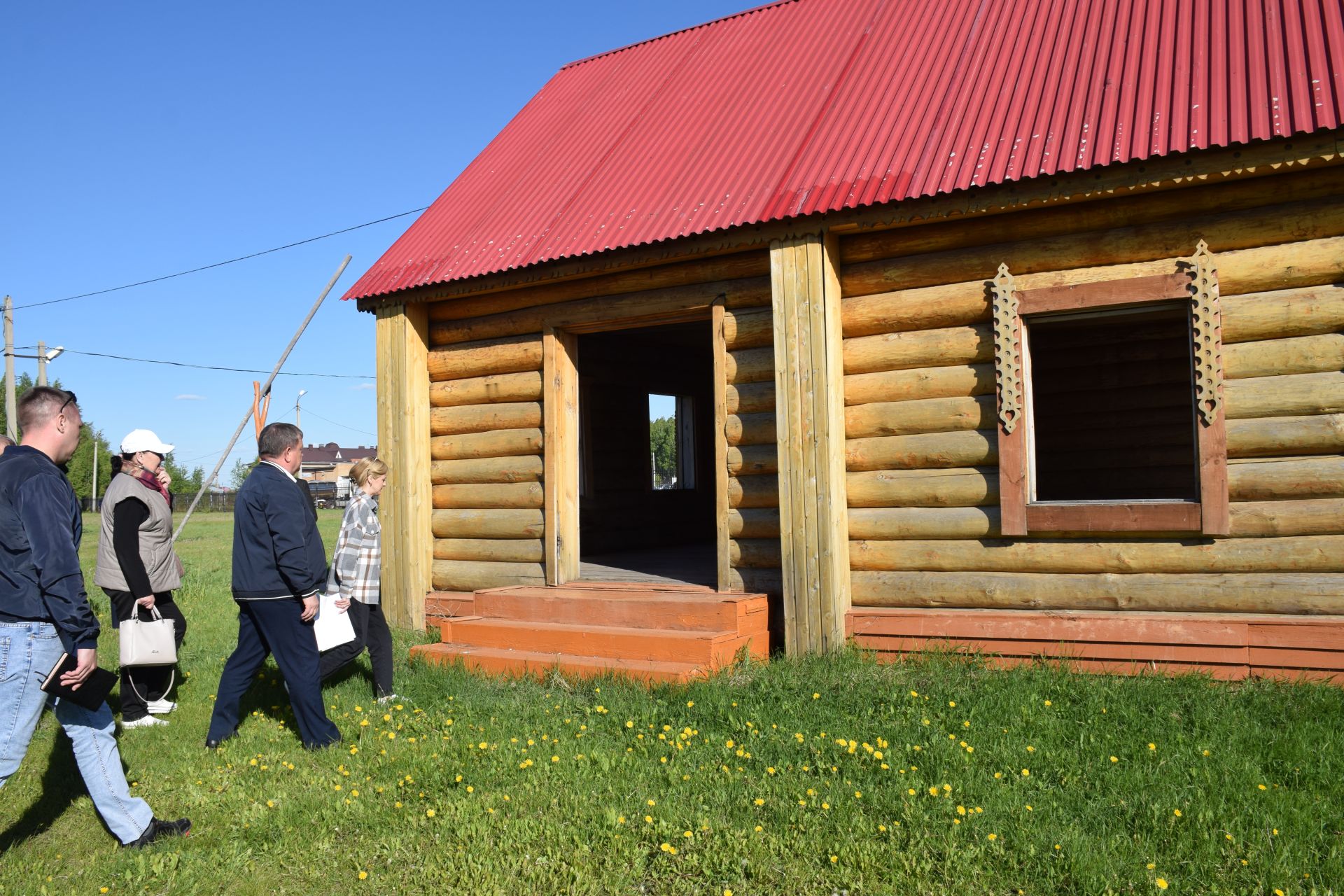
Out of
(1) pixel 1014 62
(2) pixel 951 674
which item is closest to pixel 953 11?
(1) pixel 1014 62

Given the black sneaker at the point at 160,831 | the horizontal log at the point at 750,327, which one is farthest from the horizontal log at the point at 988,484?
the black sneaker at the point at 160,831

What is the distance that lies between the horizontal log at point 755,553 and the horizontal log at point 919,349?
1.50 metres

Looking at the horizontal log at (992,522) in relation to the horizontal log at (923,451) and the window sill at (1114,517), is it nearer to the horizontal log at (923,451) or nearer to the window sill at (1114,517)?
the window sill at (1114,517)

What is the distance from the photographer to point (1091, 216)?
7.14 metres

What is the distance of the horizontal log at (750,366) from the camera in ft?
27.1

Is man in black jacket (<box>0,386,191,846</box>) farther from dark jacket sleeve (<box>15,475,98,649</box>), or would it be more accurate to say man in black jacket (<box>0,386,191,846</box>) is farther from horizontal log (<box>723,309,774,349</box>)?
horizontal log (<box>723,309,774,349</box>)

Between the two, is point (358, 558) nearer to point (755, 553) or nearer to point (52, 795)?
point (52, 795)

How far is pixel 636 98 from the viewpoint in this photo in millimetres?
11234

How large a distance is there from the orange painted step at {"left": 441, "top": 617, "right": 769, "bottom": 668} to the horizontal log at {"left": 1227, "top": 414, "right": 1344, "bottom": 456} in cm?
353

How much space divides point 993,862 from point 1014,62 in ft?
20.7

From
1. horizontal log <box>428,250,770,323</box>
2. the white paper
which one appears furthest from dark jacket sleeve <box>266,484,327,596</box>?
horizontal log <box>428,250,770,323</box>

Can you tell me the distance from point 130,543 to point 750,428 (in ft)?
14.8

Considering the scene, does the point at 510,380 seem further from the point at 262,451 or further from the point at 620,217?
the point at 262,451

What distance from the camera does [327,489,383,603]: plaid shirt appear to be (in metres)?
7.17
